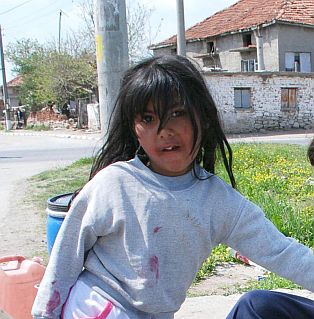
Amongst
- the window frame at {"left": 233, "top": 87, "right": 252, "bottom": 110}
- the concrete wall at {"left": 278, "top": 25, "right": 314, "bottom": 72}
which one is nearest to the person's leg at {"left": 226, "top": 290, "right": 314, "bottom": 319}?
the window frame at {"left": 233, "top": 87, "right": 252, "bottom": 110}

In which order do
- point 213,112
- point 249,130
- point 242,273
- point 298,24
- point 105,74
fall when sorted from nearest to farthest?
point 213,112, point 105,74, point 242,273, point 249,130, point 298,24

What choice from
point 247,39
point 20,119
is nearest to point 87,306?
point 247,39

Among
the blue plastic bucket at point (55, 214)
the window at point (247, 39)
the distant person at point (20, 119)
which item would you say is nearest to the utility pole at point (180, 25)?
the blue plastic bucket at point (55, 214)

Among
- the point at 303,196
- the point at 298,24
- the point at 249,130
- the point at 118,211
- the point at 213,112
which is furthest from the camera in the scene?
the point at 298,24

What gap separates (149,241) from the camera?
1605 mm

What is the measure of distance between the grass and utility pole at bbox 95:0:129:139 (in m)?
0.92

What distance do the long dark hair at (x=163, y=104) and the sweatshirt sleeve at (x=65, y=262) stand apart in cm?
26

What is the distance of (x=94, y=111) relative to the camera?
2831cm

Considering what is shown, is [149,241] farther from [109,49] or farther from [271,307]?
[109,49]

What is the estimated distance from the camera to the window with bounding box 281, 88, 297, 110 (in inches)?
947

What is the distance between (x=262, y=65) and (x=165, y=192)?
26.5 metres

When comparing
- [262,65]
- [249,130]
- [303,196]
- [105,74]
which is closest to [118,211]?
[105,74]

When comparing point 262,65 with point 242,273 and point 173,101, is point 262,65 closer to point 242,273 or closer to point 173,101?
point 242,273

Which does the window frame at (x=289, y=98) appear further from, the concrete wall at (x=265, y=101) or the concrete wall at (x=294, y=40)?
the concrete wall at (x=294, y=40)
